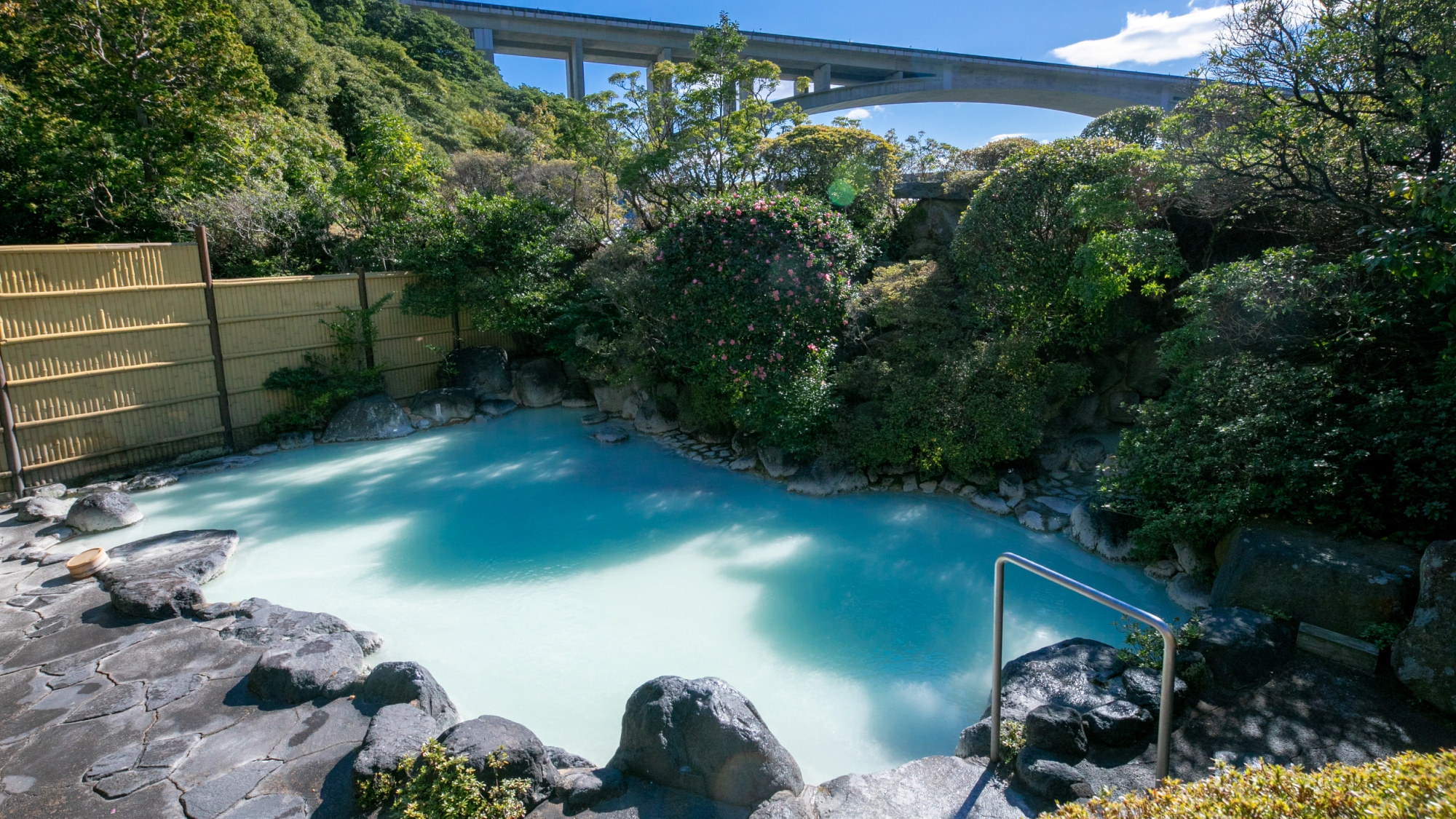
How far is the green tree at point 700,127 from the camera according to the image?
41.0 ft

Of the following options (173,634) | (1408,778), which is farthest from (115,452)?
(1408,778)

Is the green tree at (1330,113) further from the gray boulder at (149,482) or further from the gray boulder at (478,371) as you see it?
the gray boulder at (149,482)

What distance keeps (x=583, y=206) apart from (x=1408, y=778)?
1436 cm

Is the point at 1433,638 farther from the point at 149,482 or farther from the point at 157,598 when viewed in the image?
the point at 149,482

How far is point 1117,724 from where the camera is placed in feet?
11.6

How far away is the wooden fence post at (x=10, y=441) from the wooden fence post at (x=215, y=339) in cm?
196

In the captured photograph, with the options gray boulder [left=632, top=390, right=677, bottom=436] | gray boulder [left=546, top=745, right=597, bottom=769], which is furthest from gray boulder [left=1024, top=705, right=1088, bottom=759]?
gray boulder [left=632, top=390, right=677, bottom=436]

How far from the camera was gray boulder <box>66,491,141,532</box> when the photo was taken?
7059 mm

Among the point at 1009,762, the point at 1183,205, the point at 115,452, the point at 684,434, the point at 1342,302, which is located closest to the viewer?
the point at 1009,762

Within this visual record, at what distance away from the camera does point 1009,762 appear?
11.4 ft

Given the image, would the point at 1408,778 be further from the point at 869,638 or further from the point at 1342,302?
the point at 1342,302

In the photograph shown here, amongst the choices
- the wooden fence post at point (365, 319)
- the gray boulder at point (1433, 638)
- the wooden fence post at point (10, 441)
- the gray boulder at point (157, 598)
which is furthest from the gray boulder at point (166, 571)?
the gray boulder at point (1433, 638)

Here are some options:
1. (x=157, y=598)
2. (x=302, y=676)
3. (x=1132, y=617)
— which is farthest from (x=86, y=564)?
(x=1132, y=617)

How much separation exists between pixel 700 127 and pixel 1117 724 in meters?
11.3
